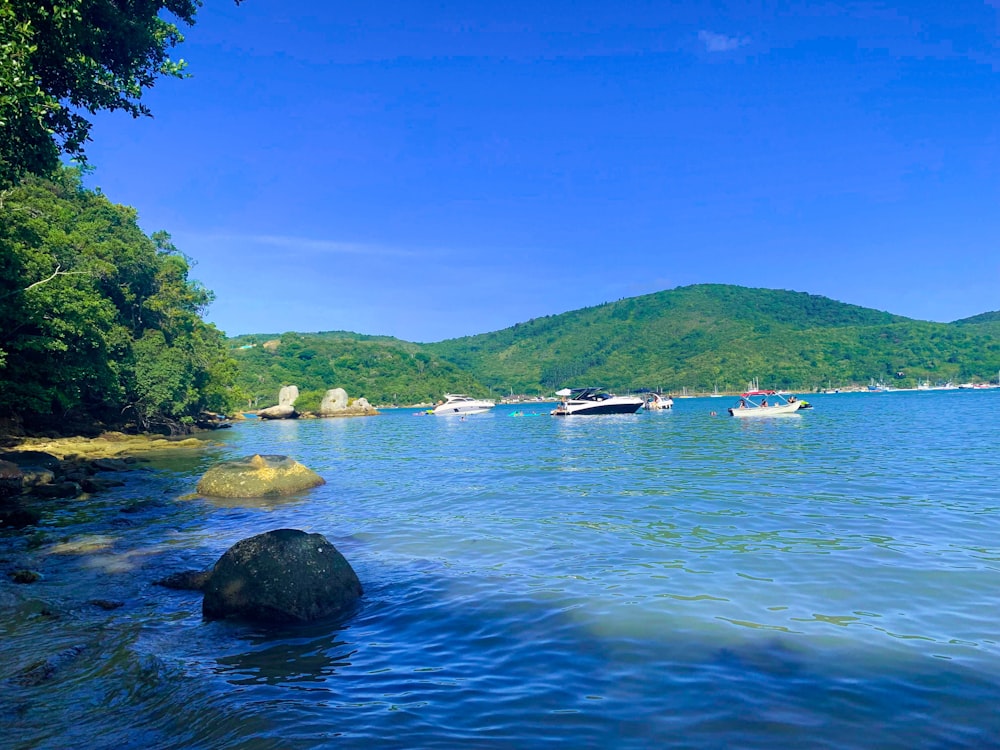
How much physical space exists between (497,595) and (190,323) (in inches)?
2445

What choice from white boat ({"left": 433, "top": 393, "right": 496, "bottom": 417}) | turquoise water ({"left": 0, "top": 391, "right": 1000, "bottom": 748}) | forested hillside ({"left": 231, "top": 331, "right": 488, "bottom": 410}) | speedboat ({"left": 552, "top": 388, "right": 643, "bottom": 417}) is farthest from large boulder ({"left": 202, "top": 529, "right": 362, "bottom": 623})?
forested hillside ({"left": 231, "top": 331, "right": 488, "bottom": 410})

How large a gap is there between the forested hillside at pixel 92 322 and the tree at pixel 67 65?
2.02 meters

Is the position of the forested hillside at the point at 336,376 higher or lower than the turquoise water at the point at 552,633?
higher

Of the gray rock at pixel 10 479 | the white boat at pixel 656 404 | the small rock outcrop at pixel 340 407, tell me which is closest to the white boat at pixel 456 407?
the small rock outcrop at pixel 340 407

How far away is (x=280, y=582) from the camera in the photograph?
7441mm

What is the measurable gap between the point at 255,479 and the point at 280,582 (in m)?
11.3

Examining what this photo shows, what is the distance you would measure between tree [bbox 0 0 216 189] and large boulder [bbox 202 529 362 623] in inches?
405

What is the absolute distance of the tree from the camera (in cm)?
1174

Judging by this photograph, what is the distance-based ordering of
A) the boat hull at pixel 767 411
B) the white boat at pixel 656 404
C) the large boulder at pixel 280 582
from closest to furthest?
the large boulder at pixel 280 582 → the boat hull at pixel 767 411 → the white boat at pixel 656 404

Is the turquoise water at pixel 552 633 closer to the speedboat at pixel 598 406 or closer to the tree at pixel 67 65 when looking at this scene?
the tree at pixel 67 65

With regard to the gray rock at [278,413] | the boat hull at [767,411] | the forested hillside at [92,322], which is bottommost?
the gray rock at [278,413]

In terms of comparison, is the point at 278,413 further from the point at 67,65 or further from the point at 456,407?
the point at 67,65

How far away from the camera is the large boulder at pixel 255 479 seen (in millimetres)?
17453

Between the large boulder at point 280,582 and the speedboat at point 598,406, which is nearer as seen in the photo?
the large boulder at point 280,582
